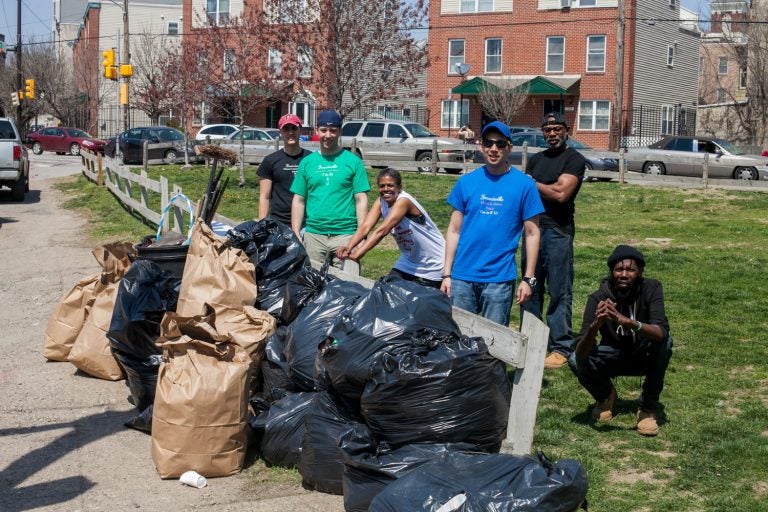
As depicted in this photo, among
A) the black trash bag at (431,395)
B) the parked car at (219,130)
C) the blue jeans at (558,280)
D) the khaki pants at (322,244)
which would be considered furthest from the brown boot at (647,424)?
the parked car at (219,130)

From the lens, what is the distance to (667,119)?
4791 cm

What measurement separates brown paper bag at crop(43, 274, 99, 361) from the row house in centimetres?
3755

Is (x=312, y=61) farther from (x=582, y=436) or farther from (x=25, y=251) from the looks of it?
(x=582, y=436)

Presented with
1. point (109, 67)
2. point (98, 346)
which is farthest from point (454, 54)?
point (98, 346)

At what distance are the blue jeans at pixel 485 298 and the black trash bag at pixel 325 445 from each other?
50.9 inches

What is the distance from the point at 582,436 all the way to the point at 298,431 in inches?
63.4

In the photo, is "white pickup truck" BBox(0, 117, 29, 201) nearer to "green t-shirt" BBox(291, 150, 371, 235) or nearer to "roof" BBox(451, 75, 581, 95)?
"green t-shirt" BBox(291, 150, 371, 235)

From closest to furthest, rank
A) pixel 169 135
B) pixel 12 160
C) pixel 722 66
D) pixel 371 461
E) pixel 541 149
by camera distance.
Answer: pixel 371 461 < pixel 12 160 < pixel 541 149 < pixel 169 135 < pixel 722 66

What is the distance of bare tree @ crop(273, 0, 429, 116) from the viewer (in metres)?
28.2

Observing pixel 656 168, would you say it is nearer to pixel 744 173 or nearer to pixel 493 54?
pixel 744 173

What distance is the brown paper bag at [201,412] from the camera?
528 cm

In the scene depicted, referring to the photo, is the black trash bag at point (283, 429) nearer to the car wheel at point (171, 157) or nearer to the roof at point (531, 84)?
the car wheel at point (171, 157)

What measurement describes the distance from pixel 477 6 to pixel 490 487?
44642 mm

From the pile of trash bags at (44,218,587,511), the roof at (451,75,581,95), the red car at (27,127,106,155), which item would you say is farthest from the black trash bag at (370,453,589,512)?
the red car at (27,127,106,155)
